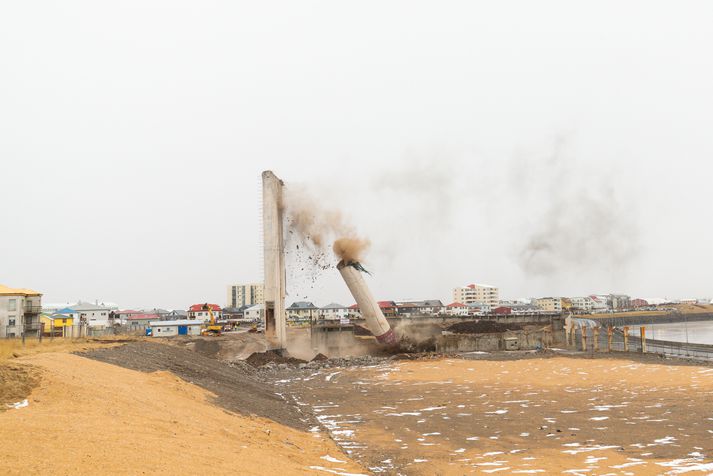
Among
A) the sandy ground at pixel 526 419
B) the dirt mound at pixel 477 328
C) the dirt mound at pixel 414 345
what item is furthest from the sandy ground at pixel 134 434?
the dirt mound at pixel 477 328

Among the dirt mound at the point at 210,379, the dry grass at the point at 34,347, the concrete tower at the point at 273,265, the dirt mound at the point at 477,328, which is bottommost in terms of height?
the dirt mound at the point at 477,328

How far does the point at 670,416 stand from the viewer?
1766 centimetres

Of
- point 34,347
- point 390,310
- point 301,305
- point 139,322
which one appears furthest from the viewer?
point 301,305

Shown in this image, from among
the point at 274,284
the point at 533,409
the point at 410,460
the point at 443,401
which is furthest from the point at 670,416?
the point at 274,284

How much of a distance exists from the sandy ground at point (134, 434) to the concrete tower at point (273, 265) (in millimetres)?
28589

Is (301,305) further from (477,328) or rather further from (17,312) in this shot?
(17,312)

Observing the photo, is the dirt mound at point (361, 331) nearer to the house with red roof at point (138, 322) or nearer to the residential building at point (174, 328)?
the residential building at point (174, 328)

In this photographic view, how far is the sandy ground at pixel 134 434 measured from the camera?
7.55 m

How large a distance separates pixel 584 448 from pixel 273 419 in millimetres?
9188

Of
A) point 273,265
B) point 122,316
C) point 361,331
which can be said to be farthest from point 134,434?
point 122,316

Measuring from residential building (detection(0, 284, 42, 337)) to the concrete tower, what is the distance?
20.6 metres

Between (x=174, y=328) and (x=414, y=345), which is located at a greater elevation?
(x=174, y=328)

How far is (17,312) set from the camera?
46.9 m

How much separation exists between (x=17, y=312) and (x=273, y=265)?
23.3 meters
